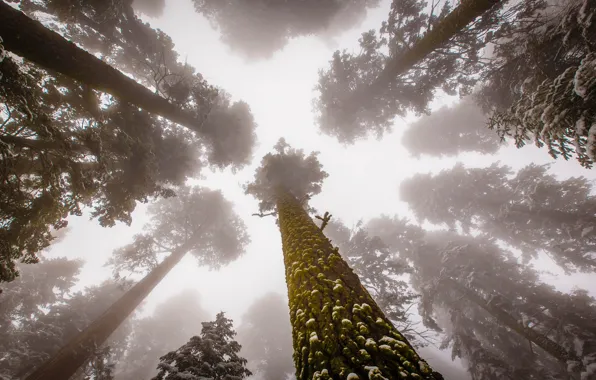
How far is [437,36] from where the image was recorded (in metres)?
10.7

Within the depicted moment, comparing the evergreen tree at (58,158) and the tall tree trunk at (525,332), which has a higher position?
the evergreen tree at (58,158)

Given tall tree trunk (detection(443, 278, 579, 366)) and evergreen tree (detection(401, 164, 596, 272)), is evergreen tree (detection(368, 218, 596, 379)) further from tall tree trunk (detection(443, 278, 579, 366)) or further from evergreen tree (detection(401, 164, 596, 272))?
evergreen tree (detection(401, 164, 596, 272))

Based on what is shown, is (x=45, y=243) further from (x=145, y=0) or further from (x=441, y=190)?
(x=441, y=190)

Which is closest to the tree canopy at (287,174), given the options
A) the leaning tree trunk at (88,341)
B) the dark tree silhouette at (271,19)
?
the leaning tree trunk at (88,341)

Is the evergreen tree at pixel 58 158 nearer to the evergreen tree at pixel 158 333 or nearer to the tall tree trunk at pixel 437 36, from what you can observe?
the tall tree trunk at pixel 437 36

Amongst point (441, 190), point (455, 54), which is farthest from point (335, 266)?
point (441, 190)

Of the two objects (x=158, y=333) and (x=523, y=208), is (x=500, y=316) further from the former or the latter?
(x=158, y=333)

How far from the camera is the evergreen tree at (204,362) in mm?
4723

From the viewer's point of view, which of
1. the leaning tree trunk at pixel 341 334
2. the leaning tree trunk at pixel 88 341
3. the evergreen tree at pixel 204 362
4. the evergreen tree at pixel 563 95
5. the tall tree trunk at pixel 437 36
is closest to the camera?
the leaning tree trunk at pixel 341 334

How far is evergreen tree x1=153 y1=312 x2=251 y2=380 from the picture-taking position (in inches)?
186

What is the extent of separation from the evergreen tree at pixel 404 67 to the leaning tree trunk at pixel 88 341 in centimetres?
1783

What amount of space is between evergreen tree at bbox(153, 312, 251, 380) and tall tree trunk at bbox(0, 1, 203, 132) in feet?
27.6

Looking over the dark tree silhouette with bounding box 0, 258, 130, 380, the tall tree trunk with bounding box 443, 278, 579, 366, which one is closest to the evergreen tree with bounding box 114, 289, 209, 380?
the dark tree silhouette with bounding box 0, 258, 130, 380

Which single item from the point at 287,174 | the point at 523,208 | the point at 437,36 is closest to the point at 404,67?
the point at 437,36
